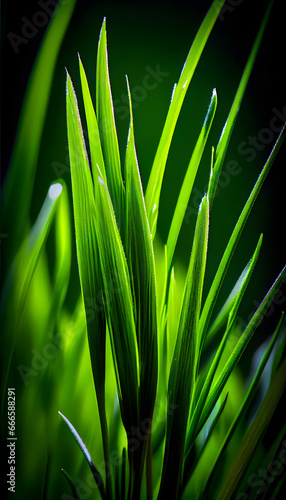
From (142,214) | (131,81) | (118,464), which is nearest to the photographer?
(142,214)

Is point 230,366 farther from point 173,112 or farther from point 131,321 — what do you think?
point 173,112

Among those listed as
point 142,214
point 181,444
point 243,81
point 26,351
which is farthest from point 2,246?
point 243,81

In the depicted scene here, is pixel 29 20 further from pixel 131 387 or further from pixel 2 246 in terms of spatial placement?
pixel 131 387

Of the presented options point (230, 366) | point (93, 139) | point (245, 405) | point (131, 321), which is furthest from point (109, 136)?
point (245, 405)

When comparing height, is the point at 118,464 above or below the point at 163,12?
below
